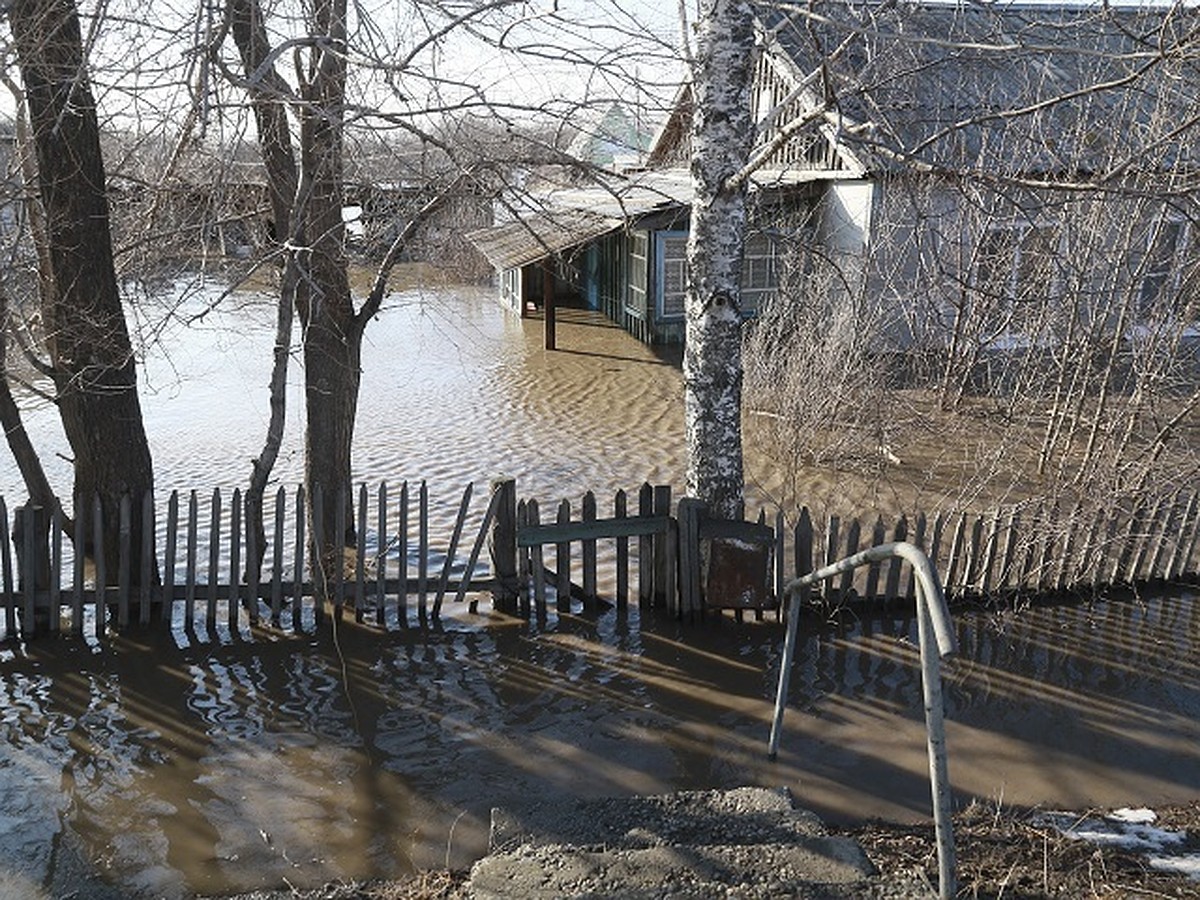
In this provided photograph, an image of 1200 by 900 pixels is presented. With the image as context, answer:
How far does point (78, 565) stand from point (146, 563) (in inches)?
16.2

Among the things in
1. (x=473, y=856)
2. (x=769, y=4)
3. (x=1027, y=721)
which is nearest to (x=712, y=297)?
(x=769, y=4)

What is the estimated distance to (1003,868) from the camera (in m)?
4.17

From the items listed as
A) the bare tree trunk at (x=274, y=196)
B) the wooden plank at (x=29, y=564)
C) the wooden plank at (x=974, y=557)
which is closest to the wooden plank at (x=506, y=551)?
the bare tree trunk at (x=274, y=196)

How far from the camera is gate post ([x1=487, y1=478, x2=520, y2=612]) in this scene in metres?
7.29

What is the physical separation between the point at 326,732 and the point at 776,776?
247 centimetres

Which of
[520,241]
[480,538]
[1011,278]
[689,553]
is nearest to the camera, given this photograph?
[480,538]

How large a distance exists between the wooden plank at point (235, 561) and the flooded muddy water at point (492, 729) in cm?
13

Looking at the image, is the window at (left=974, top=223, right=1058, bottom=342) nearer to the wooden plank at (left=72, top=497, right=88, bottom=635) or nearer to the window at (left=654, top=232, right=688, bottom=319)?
the window at (left=654, top=232, right=688, bottom=319)

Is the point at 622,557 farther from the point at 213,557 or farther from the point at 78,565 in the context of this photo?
the point at 78,565

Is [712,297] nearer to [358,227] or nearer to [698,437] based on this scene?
[698,437]

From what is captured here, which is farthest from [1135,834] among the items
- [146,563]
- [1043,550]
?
[146,563]

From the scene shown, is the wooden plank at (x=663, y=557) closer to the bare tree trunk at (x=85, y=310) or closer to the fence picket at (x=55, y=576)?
the bare tree trunk at (x=85, y=310)

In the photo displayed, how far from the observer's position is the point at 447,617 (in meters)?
7.53

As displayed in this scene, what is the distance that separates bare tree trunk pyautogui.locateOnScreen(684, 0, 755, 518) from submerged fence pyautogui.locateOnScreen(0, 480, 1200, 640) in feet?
1.27
